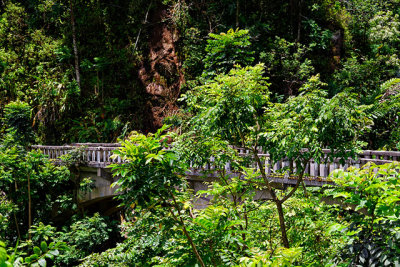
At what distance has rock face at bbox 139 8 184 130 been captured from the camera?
16.8 metres

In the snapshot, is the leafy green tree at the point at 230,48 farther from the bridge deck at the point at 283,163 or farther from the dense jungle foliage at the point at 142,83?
the bridge deck at the point at 283,163

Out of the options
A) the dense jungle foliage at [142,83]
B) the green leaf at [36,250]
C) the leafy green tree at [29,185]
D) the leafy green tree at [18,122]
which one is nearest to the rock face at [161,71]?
the dense jungle foliage at [142,83]

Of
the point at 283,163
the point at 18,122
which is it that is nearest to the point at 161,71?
the point at 18,122

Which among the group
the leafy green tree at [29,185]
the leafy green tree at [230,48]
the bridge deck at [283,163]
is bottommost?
the leafy green tree at [29,185]

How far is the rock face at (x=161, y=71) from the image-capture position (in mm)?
16828

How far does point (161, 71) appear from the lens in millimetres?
17078

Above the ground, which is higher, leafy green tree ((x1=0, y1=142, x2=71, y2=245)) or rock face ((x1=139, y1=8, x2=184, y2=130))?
rock face ((x1=139, y1=8, x2=184, y2=130))

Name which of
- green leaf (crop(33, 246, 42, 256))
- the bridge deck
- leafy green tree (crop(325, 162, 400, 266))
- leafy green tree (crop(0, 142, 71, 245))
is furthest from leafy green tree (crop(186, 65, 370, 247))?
leafy green tree (crop(0, 142, 71, 245))

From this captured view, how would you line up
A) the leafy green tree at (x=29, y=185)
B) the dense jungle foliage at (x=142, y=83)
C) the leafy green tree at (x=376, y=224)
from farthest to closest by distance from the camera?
the leafy green tree at (x=29, y=185)
the dense jungle foliage at (x=142, y=83)
the leafy green tree at (x=376, y=224)

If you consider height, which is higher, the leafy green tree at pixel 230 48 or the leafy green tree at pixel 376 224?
the leafy green tree at pixel 230 48

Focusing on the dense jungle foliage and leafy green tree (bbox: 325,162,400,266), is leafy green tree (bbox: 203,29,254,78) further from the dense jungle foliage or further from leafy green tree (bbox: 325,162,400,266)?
leafy green tree (bbox: 325,162,400,266)

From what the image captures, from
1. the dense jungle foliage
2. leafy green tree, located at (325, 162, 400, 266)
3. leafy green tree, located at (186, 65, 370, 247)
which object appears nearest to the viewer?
leafy green tree, located at (325, 162, 400, 266)

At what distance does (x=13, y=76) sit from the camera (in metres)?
17.7

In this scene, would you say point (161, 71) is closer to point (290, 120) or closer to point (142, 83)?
point (142, 83)
